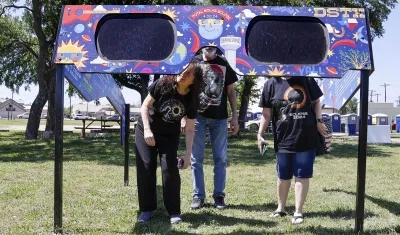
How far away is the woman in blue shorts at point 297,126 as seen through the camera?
3971 mm

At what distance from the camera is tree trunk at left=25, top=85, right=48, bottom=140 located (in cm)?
1900

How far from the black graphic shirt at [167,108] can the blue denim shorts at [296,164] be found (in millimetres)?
936

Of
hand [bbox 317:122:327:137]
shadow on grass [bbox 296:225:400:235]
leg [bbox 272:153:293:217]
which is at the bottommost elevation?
shadow on grass [bbox 296:225:400:235]

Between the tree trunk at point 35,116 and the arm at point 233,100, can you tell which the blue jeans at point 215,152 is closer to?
the arm at point 233,100

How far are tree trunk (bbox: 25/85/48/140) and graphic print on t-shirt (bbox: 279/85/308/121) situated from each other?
1670 cm

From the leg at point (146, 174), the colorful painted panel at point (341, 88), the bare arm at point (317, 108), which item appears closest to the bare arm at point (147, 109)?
the leg at point (146, 174)

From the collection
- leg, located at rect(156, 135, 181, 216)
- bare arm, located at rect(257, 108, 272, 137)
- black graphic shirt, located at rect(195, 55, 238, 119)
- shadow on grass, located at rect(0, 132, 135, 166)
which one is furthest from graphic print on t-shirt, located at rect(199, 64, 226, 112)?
shadow on grass, located at rect(0, 132, 135, 166)

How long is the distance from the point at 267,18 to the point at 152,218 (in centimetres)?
203

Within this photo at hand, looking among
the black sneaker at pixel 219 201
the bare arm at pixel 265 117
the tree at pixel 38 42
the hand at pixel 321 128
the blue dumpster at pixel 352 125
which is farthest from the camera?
the blue dumpster at pixel 352 125

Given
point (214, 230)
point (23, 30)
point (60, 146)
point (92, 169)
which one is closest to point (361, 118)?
point (214, 230)

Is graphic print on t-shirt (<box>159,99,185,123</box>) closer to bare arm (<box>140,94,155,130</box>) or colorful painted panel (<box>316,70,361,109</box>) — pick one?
bare arm (<box>140,94,155,130</box>)

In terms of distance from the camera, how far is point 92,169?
795cm

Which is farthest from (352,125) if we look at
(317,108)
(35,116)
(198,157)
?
(317,108)

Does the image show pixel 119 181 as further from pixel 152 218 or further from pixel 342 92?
pixel 342 92
